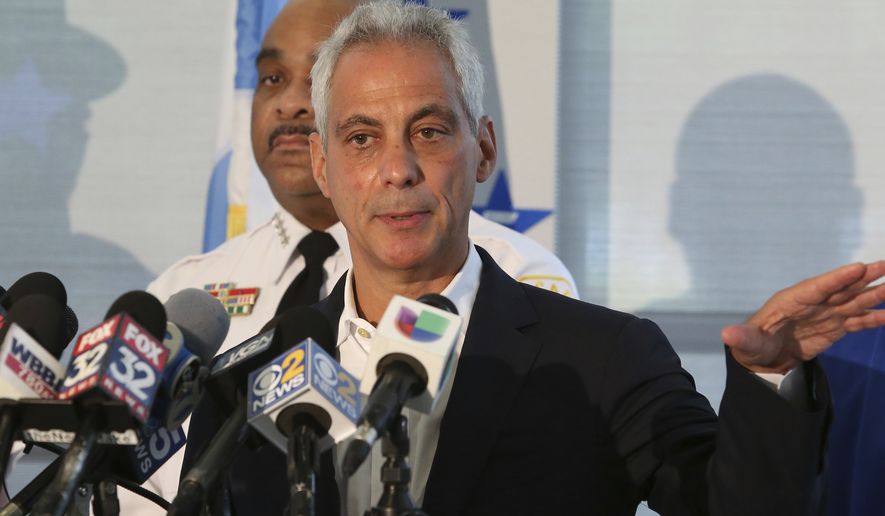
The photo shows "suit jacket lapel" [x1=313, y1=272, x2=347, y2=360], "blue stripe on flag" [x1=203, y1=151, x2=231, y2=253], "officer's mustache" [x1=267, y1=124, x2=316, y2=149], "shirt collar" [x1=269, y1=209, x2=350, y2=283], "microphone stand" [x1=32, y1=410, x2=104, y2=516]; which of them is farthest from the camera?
"blue stripe on flag" [x1=203, y1=151, x2=231, y2=253]

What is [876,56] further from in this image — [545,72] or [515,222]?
[515,222]

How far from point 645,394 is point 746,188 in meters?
2.89

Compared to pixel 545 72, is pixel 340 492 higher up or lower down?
lower down

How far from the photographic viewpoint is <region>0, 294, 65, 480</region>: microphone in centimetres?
114

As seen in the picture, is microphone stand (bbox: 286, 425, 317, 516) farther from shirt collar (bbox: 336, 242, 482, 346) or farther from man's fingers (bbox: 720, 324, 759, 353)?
shirt collar (bbox: 336, 242, 482, 346)

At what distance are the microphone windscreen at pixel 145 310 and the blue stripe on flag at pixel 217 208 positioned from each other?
8.63 ft

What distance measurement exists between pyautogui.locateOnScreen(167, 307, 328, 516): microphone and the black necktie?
1357mm

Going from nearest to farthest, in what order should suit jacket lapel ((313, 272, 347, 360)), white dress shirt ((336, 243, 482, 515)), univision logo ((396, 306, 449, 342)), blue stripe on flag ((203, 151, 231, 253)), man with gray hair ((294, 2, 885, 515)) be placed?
univision logo ((396, 306, 449, 342)) < man with gray hair ((294, 2, 885, 515)) < white dress shirt ((336, 243, 482, 515)) < suit jacket lapel ((313, 272, 347, 360)) < blue stripe on flag ((203, 151, 231, 253))

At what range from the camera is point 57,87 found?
4.55m

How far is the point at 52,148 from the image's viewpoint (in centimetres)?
454

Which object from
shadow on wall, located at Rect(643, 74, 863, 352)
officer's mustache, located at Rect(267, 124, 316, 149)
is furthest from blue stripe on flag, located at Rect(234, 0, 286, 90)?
shadow on wall, located at Rect(643, 74, 863, 352)

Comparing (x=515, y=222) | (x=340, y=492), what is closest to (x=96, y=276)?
(x=515, y=222)

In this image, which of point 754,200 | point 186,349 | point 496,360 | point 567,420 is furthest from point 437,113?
point 754,200

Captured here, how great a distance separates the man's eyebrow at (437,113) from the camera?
179 centimetres
